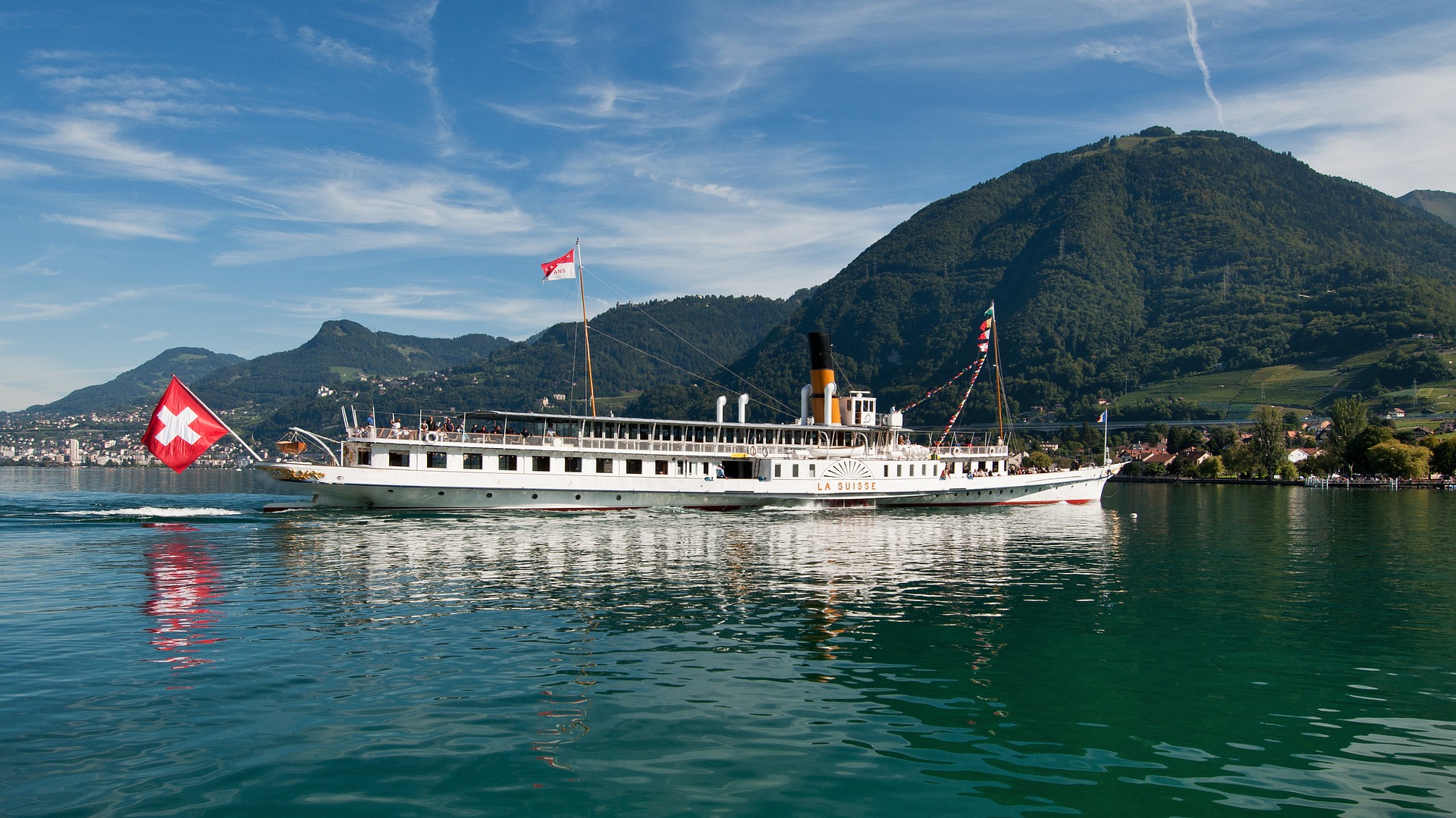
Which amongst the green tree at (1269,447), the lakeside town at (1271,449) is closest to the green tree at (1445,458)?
the lakeside town at (1271,449)

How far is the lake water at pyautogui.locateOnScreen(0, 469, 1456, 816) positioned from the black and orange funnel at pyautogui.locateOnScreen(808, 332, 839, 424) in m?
29.0

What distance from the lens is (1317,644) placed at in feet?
55.9

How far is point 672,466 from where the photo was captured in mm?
50031

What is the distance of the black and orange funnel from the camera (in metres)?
58.0

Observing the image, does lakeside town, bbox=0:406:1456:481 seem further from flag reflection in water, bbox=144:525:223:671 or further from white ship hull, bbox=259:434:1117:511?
flag reflection in water, bbox=144:525:223:671

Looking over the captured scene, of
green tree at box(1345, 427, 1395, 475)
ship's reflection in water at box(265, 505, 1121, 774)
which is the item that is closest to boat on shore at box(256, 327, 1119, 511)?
ship's reflection in water at box(265, 505, 1121, 774)

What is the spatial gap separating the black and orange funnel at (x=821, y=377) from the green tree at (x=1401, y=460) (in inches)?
3278

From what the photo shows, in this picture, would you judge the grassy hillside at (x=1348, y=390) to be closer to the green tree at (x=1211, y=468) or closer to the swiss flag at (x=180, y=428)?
the green tree at (x=1211, y=468)

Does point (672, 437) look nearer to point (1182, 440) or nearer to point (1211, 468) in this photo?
point (1211, 468)

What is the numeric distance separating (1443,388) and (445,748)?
209 m

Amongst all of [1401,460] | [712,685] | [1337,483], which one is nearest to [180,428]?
[712,685]

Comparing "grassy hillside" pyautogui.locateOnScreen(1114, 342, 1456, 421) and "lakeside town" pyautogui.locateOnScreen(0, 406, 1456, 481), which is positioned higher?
"grassy hillside" pyautogui.locateOnScreen(1114, 342, 1456, 421)

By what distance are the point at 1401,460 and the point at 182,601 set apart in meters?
123

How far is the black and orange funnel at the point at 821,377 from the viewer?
58.0 meters
